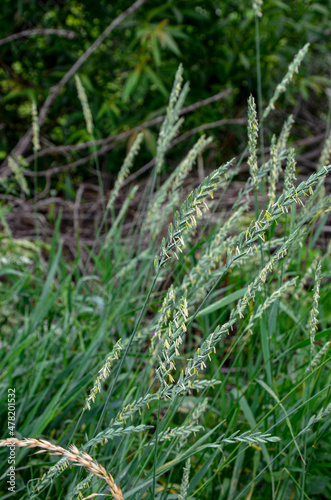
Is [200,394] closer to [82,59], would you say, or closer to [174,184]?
[174,184]

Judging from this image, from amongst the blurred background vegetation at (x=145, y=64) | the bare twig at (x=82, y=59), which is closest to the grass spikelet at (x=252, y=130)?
the bare twig at (x=82, y=59)

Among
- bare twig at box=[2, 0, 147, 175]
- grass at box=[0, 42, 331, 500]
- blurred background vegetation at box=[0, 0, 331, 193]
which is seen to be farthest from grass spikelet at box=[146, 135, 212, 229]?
blurred background vegetation at box=[0, 0, 331, 193]

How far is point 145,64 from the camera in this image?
256 cm

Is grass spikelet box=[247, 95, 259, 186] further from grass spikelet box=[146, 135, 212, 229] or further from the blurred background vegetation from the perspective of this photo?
the blurred background vegetation

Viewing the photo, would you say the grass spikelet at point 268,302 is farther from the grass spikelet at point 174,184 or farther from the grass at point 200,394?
the grass spikelet at point 174,184

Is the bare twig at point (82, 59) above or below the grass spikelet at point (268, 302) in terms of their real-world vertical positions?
Answer: above

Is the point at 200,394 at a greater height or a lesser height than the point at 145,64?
lesser

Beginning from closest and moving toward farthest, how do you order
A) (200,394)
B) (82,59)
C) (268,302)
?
(268,302)
(200,394)
(82,59)

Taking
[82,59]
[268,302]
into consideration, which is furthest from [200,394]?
[82,59]

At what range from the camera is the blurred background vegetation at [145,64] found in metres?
2.64

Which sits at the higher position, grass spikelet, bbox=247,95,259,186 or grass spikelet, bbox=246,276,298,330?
grass spikelet, bbox=247,95,259,186

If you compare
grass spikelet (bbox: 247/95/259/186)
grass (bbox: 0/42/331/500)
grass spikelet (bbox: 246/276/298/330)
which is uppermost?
grass spikelet (bbox: 247/95/259/186)

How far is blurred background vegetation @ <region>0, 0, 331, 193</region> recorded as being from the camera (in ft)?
8.66

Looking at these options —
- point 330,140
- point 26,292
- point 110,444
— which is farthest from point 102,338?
point 330,140
